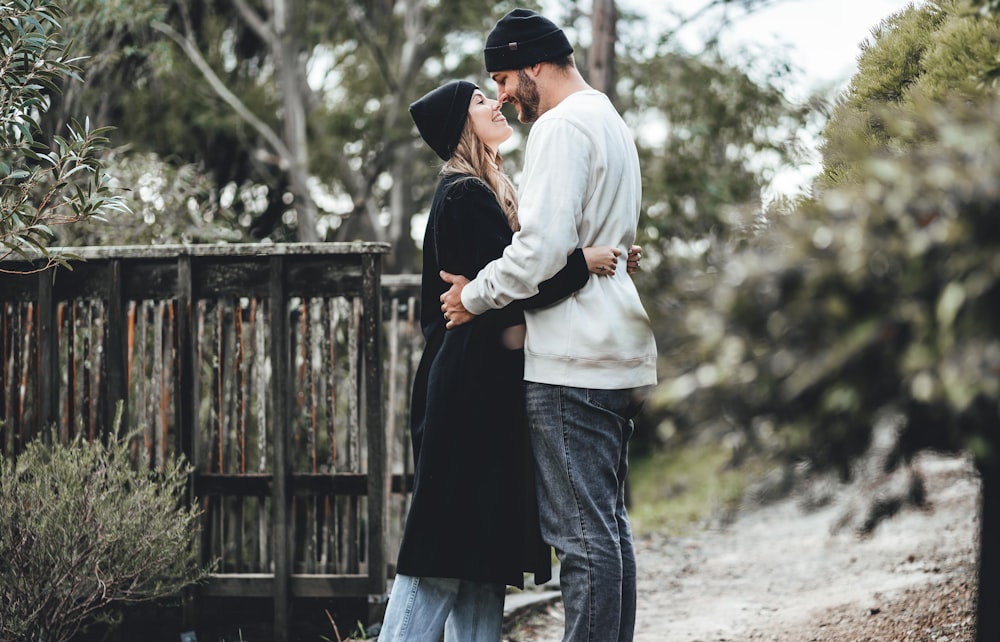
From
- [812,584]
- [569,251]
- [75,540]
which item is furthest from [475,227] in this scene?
[812,584]

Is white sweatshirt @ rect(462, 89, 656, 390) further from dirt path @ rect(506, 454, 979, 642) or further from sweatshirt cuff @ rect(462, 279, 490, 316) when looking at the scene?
dirt path @ rect(506, 454, 979, 642)

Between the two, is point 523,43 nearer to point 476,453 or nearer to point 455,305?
point 455,305

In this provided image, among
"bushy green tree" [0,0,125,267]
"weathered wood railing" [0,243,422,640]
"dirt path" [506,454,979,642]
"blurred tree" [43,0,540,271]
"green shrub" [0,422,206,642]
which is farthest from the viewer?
"blurred tree" [43,0,540,271]

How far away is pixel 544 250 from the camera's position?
277 centimetres

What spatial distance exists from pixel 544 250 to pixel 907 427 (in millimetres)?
1196

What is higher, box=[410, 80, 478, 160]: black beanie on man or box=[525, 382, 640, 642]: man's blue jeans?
box=[410, 80, 478, 160]: black beanie on man

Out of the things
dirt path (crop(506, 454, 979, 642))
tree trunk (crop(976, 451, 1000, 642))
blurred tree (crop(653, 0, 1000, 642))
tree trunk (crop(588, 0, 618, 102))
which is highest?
tree trunk (crop(588, 0, 618, 102))

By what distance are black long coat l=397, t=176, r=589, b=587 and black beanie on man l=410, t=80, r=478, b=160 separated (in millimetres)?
264

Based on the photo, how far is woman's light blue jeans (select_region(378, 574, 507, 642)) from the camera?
10.0 ft

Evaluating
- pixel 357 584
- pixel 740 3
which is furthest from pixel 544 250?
pixel 740 3

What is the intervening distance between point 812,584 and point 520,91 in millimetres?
3403

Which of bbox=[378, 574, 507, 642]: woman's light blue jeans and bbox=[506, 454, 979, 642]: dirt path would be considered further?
bbox=[506, 454, 979, 642]: dirt path

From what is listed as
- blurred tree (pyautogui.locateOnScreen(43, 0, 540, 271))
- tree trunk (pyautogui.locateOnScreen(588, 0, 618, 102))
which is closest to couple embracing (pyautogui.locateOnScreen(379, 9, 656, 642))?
tree trunk (pyautogui.locateOnScreen(588, 0, 618, 102))

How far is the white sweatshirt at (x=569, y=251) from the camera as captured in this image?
9.20ft
